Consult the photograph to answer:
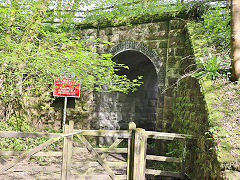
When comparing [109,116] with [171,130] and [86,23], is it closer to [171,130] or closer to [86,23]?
[171,130]

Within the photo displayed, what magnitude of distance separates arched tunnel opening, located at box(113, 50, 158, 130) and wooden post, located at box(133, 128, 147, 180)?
165 inches

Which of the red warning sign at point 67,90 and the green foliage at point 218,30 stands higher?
the green foliage at point 218,30

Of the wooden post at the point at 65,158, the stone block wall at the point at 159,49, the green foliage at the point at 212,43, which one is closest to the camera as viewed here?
the wooden post at the point at 65,158

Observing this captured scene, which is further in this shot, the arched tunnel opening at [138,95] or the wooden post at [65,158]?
the arched tunnel opening at [138,95]

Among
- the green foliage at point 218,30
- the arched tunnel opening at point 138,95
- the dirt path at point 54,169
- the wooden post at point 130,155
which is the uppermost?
the green foliage at point 218,30

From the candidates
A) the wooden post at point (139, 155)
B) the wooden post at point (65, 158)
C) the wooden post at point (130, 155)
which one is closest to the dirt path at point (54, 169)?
the wooden post at point (65, 158)

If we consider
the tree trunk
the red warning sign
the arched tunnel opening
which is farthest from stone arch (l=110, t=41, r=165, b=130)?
the tree trunk

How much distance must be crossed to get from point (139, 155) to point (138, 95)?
18.9 feet

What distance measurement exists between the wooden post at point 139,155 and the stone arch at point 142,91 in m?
2.69

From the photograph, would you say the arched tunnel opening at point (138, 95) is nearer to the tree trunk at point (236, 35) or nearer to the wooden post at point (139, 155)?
the tree trunk at point (236, 35)

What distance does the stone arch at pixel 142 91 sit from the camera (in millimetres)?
6670

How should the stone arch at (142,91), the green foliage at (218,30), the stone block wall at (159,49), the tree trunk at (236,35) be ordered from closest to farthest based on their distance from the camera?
the tree trunk at (236,35)
the green foliage at (218,30)
the stone block wall at (159,49)
the stone arch at (142,91)

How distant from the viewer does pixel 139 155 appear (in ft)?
12.7

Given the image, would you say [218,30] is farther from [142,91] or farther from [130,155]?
[142,91]
